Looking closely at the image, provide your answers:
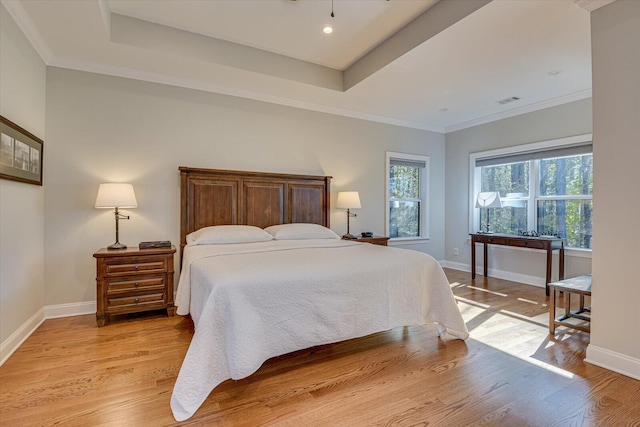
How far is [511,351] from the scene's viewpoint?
239 centimetres

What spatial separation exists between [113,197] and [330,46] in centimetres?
264

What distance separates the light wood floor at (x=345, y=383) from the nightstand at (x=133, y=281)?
226 millimetres

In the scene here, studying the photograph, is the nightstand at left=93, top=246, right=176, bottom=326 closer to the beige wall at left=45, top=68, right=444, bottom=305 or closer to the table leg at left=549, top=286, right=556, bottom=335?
the beige wall at left=45, top=68, right=444, bottom=305

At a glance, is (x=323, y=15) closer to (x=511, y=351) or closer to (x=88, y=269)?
(x=511, y=351)

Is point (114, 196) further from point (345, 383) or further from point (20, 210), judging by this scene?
point (345, 383)

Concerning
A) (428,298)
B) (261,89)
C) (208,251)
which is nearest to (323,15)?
(261,89)

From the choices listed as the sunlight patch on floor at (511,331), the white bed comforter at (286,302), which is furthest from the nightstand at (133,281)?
the sunlight patch on floor at (511,331)

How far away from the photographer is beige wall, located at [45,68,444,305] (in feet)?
10.2

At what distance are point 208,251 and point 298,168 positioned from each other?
1.96m

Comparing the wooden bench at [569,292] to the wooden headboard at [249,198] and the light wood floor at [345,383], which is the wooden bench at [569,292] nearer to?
the light wood floor at [345,383]

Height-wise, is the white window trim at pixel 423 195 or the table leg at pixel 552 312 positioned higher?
the white window trim at pixel 423 195

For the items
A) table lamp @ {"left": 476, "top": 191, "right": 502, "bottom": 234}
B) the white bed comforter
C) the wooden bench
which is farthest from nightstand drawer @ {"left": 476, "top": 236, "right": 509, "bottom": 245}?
the white bed comforter

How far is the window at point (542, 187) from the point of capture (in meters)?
4.05

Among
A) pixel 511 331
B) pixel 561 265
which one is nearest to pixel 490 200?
pixel 561 265
